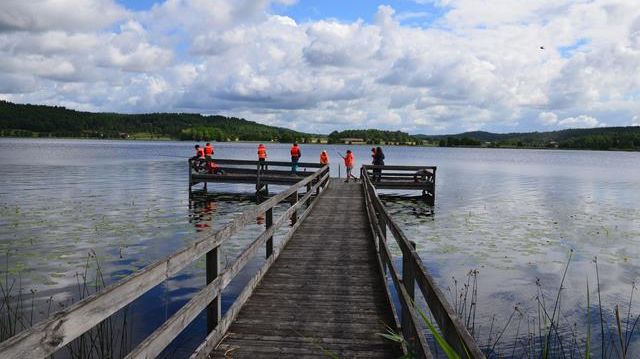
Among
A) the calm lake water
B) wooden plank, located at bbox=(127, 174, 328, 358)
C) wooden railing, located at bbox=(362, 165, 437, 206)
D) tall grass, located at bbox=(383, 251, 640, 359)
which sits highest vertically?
wooden plank, located at bbox=(127, 174, 328, 358)

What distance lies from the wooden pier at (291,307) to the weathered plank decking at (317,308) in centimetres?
1

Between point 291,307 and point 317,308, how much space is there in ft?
1.07

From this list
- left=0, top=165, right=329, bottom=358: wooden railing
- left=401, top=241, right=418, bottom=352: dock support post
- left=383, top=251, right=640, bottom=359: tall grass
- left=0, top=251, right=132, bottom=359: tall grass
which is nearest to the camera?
left=0, top=165, right=329, bottom=358: wooden railing

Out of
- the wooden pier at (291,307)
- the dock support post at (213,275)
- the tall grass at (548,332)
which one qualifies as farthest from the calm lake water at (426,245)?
the dock support post at (213,275)

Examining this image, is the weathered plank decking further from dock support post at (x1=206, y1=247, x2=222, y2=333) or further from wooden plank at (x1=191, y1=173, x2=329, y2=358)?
dock support post at (x1=206, y1=247, x2=222, y2=333)

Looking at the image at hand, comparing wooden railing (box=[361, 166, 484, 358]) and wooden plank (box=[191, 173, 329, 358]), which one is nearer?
wooden railing (box=[361, 166, 484, 358])

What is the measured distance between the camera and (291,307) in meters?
6.02

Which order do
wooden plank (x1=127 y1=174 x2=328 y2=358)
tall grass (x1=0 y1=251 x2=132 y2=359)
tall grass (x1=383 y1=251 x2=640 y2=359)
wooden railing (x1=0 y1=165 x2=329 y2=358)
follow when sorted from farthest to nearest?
tall grass (x1=383 y1=251 x2=640 y2=359) < tall grass (x1=0 y1=251 x2=132 y2=359) < wooden plank (x1=127 y1=174 x2=328 y2=358) < wooden railing (x1=0 y1=165 x2=329 y2=358)

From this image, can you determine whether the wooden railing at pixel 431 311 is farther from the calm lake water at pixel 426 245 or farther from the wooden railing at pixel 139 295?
the calm lake water at pixel 426 245

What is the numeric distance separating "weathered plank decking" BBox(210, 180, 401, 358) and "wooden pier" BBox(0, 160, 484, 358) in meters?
0.01

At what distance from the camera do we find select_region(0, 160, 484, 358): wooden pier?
8.71ft

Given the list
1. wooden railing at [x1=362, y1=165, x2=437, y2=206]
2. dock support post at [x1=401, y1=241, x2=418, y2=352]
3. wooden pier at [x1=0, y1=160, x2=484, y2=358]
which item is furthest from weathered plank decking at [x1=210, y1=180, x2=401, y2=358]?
wooden railing at [x1=362, y1=165, x2=437, y2=206]

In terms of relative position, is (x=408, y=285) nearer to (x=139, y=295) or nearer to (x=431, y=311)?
(x=431, y=311)

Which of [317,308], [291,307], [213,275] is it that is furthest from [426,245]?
[213,275]
